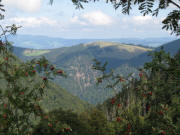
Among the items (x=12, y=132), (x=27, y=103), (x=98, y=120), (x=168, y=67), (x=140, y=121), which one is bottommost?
(x=98, y=120)

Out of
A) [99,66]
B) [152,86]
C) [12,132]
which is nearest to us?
[12,132]

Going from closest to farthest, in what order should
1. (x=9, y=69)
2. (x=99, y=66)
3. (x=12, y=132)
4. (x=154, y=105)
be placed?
(x=12, y=132), (x=9, y=69), (x=99, y=66), (x=154, y=105)

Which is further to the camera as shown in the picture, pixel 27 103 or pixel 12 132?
pixel 27 103

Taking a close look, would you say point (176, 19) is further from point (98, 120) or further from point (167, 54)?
point (98, 120)

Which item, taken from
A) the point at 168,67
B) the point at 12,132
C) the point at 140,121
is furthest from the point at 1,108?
the point at 140,121

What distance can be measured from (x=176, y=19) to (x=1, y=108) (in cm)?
432

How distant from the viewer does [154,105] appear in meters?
9.65

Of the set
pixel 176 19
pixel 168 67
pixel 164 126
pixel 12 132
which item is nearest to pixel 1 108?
pixel 12 132

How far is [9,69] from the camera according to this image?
16.6 feet

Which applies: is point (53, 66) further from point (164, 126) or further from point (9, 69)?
point (164, 126)

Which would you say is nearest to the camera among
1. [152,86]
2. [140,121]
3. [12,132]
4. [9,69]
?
[12,132]

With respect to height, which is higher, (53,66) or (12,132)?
(53,66)

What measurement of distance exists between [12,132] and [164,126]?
6.24m

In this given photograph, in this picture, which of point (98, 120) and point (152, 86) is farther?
point (98, 120)
